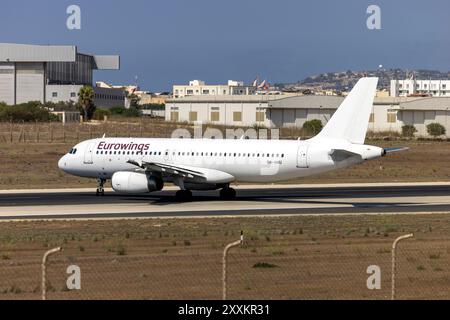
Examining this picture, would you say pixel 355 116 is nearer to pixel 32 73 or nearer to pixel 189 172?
pixel 189 172

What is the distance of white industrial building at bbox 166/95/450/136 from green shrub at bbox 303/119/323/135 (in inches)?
178

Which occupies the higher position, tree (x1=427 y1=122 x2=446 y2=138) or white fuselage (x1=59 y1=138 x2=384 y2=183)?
tree (x1=427 y1=122 x2=446 y2=138)

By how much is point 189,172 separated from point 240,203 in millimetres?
3154

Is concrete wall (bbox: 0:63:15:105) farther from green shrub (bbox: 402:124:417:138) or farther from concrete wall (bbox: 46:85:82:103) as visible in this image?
green shrub (bbox: 402:124:417:138)

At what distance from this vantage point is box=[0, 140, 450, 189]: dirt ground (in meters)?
65.6

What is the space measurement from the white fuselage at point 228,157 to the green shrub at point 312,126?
61348 millimetres

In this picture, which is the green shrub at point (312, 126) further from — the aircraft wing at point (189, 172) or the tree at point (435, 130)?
the aircraft wing at point (189, 172)

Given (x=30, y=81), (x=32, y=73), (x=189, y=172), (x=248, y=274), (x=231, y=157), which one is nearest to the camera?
(x=248, y=274)

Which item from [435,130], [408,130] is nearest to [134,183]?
[408,130]

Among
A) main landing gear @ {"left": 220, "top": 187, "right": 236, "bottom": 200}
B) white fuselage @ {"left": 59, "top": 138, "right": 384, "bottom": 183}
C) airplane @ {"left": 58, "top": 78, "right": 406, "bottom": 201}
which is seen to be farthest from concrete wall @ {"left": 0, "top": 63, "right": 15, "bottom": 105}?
main landing gear @ {"left": 220, "top": 187, "right": 236, "bottom": 200}

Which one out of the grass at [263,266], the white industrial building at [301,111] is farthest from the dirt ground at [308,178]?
the grass at [263,266]

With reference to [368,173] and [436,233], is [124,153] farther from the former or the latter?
[368,173]

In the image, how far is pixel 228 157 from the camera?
49.8 meters

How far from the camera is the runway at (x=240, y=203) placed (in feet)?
144
